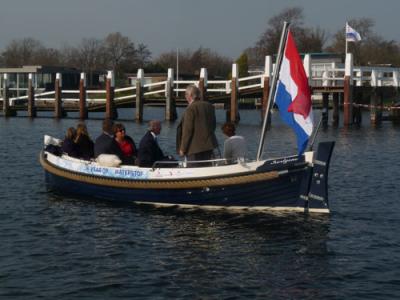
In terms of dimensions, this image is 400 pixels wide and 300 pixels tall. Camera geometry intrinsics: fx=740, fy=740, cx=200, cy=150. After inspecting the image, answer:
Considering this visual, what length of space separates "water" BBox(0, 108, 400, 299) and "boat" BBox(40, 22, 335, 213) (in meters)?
0.33

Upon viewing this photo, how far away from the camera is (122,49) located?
430 feet

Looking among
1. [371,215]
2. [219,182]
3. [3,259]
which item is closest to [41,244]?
[3,259]

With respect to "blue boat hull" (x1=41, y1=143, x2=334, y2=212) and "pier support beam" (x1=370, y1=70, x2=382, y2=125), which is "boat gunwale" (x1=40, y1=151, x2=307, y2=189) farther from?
"pier support beam" (x1=370, y1=70, x2=382, y2=125)

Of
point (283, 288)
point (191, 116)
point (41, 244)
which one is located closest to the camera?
point (283, 288)

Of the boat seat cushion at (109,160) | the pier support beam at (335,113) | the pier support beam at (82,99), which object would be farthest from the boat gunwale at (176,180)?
the pier support beam at (82,99)

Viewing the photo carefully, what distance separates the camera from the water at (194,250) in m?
10.2

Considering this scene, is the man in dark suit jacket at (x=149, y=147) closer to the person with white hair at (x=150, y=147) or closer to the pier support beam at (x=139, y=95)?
the person with white hair at (x=150, y=147)

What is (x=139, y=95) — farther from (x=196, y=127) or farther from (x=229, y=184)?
(x=229, y=184)

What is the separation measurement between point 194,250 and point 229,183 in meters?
2.69

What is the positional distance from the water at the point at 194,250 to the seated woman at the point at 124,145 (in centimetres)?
126

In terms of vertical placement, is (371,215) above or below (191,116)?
below

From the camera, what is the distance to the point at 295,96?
46.4 ft

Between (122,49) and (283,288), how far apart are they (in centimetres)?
12342

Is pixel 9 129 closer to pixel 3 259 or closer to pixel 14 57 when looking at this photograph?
pixel 3 259
